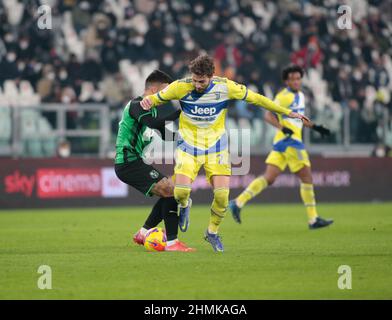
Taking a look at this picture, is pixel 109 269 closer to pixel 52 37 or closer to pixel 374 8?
pixel 52 37

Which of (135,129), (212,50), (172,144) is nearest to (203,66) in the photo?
(135,129)

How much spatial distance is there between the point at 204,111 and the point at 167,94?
0.54 metres

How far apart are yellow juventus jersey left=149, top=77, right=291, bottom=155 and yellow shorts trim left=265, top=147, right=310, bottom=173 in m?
4.57

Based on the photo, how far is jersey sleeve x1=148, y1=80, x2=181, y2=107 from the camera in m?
11.9

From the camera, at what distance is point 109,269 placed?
10.6 meters

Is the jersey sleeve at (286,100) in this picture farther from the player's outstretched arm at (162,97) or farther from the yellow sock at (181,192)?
the player's outstretched arm at (162,97)

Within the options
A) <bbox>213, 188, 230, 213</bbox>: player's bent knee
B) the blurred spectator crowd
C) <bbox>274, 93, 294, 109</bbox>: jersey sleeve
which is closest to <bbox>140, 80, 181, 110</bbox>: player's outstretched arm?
<bbox>213, 188, 230, 213</bbox>: player's bent knee

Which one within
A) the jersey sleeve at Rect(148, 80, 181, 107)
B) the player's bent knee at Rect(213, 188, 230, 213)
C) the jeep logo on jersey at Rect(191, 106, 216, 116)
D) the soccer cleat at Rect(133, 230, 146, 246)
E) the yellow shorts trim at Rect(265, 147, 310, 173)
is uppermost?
the jersey sleeve at Rect(148, 80, 181, 107)

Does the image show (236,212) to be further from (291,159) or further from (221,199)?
(221,199)

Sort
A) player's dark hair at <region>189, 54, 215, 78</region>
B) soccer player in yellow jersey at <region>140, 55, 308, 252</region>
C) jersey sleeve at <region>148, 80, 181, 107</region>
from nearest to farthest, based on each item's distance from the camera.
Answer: player's dark hair at <region>189, 54, 215, 78</region>, jersey sleeve at <region>148, 80, 181, 107</region>, soccer player in yellow jersey at <region>140, 55, 308, 252</region>

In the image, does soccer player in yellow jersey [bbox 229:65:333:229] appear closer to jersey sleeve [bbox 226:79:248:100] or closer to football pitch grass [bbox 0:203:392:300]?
football pitch grass [bbox 0:203:392:300]

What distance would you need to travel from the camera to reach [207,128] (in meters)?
12.2

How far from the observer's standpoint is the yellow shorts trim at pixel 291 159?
16719mm
